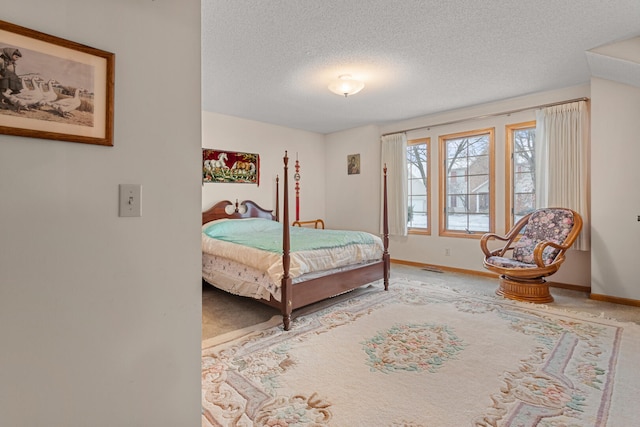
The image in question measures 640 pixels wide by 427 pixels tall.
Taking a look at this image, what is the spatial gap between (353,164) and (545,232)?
3348 mm

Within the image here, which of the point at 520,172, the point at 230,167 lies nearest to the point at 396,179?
the point at 520,172

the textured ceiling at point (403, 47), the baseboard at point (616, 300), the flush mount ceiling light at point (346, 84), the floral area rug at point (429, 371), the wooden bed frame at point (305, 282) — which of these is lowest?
the floral area rug at point (429, 371)

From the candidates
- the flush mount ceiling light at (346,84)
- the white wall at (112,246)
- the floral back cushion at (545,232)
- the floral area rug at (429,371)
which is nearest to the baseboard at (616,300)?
the floral back cushion at (545,232)

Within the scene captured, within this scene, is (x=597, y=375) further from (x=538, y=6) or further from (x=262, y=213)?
(x=262, y=213)

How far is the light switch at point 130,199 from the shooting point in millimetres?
1175

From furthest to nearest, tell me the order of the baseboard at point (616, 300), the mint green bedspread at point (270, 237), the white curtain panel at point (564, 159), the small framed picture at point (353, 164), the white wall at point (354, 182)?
the small framed picture at point (353, 164) < the white wall at point (354, 182) < the white curtain panel at point (564, 159) < the baseboard at point (616, 300) < the mint green bedspread at point (270, 237)

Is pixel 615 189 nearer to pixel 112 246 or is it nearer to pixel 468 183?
pixel 468 183

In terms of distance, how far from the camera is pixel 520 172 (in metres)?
4.44

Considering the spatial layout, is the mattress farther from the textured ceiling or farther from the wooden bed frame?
the textured ceiling

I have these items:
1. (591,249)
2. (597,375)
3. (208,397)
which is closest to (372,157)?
(591,249)

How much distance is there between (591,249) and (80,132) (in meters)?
4.78

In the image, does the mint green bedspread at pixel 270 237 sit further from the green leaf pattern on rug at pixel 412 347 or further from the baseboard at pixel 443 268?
the baseboard at pixel 443 268

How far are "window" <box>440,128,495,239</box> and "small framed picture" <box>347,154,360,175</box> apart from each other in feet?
5.13

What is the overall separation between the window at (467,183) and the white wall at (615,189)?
123cm
